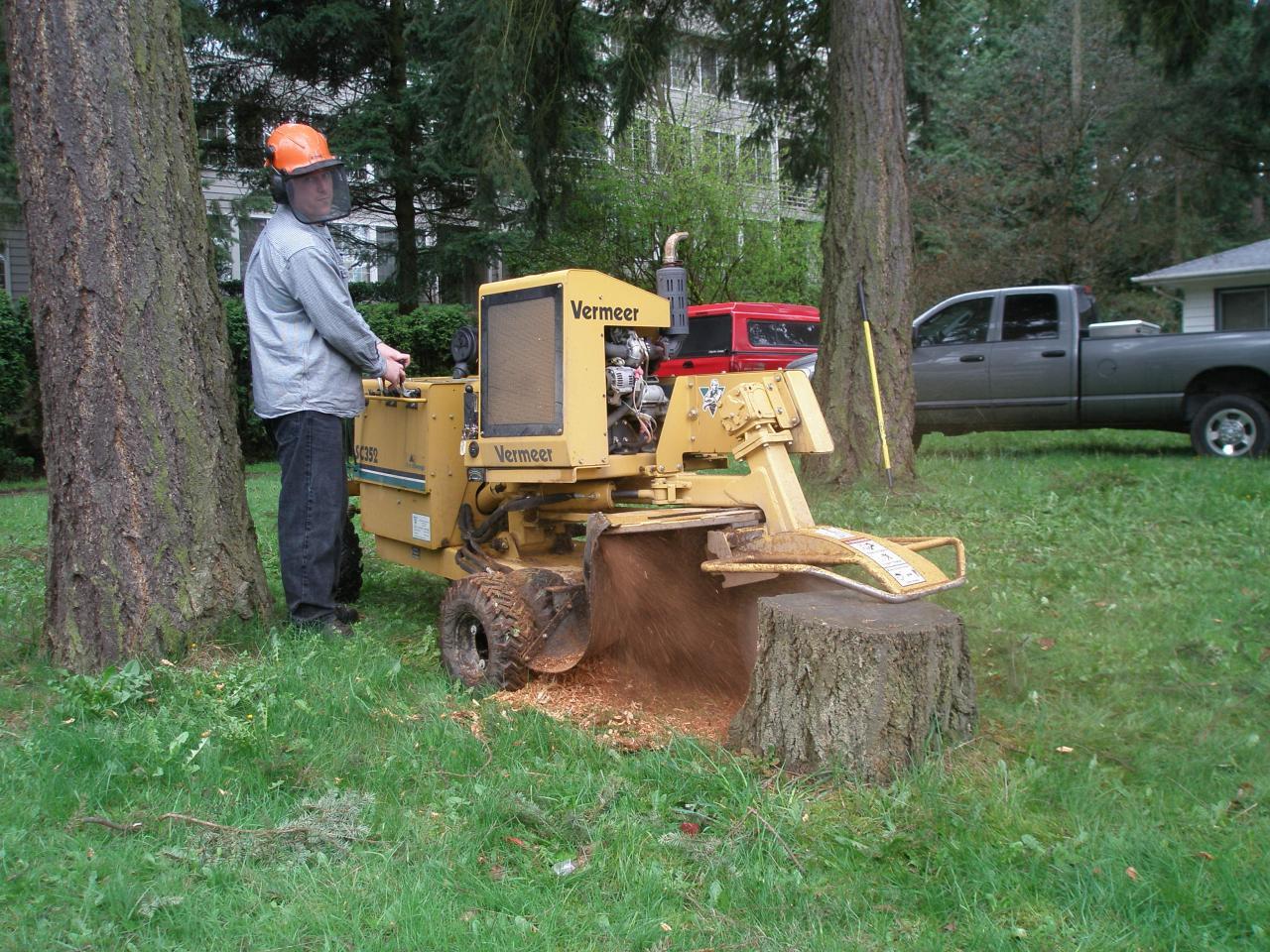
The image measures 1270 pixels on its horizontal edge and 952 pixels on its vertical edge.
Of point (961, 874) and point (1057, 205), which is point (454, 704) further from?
point (1057, 205)

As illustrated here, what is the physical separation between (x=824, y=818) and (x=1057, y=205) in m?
25.9

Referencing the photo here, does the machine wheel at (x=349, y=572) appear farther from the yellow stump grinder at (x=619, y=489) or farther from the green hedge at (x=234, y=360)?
the green hedge at (x=234, y=360)

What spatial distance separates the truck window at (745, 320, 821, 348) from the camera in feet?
59.6

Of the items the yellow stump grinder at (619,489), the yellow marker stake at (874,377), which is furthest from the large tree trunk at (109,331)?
the yellow marker stake at (874,377)

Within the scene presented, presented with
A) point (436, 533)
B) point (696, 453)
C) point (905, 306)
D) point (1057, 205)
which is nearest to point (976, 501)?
point (905, 306)

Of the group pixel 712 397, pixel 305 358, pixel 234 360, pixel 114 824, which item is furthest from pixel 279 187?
pixel 234 360

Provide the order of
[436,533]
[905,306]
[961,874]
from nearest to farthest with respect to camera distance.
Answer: [961,874]
[436,533]
[905,306]

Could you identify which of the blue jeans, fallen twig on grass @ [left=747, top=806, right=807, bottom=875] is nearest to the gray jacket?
the blue jeans

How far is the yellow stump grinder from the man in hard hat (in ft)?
1.95

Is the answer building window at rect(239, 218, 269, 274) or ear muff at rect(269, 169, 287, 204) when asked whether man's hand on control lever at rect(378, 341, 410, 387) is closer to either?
ear muff at rect(269, 169, 287, 204)

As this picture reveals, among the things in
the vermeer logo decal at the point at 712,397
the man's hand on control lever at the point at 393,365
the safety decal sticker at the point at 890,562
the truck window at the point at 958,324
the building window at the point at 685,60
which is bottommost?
the safety decal sticker at the point at 890,562

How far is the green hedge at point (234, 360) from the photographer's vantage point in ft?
47.6

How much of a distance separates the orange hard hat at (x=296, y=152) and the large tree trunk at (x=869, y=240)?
4838 mm

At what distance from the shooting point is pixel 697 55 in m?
12.9
